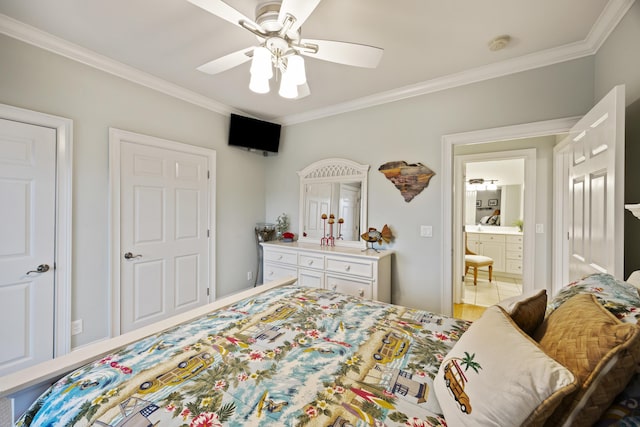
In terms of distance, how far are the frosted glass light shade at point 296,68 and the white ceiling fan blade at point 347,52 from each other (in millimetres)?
110

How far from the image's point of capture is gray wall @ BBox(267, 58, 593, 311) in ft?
7.28

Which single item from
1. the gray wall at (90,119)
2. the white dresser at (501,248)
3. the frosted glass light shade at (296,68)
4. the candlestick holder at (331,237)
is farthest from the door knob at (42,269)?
the white dresser at (501,248)

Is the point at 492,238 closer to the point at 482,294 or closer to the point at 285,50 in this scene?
the point at 482,294

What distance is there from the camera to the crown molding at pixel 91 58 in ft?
6.16

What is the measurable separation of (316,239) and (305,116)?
1.67 meters

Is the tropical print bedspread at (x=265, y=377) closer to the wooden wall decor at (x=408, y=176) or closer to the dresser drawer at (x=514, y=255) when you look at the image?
the wooden wall decor at (x=408, y=176)

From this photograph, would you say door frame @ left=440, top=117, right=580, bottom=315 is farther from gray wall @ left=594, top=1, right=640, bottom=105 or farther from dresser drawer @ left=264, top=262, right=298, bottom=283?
dresser drawer @ left=264, top=262, right=298, bottom=283

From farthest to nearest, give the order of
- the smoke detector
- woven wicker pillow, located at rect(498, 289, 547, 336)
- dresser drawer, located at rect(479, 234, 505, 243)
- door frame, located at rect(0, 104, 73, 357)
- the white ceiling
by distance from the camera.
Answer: dresser drawer, located at rect(479, 234, 505, 243), door frame, located at rect(0, 104, 73, 357), the smoke detector, the white ceiling, woven wicker pillow, located at rect(498, 289, 547, 336)

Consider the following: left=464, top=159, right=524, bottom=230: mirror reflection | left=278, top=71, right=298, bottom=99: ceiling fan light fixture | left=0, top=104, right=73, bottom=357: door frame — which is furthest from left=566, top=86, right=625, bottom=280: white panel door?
left=0, top=104, right=73, bottom=357: door frame

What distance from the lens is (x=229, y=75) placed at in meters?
2.59

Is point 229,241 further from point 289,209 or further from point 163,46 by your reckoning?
point 163,46

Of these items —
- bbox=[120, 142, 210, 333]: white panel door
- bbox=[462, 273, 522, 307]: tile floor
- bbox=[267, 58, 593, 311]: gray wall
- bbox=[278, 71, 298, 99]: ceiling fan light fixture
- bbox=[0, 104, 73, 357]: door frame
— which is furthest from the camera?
bbox=[462, 273, 522, 307]: tile floor

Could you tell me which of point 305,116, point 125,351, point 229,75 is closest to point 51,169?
point 229,75

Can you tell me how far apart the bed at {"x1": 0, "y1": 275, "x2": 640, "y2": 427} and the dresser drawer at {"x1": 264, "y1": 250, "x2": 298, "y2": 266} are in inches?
74.3
